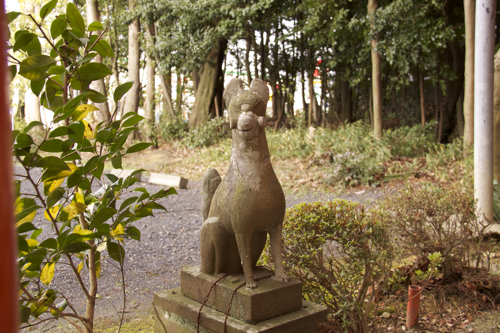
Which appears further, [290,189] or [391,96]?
[391,96]

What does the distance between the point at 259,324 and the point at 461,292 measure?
7.09 feet

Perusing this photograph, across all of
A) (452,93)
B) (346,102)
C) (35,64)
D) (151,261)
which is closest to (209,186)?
(35,64)

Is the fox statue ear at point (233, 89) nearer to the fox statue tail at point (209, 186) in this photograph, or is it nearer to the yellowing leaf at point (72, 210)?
the fox statue tail at point (209, 186)

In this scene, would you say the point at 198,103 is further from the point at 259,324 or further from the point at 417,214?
the point at 259,324

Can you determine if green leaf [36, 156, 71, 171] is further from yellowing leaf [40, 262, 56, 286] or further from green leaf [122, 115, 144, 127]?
yellowing leaf [40, 262, 56, 286]

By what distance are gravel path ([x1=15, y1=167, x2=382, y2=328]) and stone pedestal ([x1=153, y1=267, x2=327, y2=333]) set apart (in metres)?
0.50

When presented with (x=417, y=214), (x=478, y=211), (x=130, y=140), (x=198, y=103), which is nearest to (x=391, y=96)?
(x=198, y=103)

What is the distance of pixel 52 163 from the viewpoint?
4.88ft

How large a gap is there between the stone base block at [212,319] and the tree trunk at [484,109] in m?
2.73

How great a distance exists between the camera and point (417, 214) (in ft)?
11.6

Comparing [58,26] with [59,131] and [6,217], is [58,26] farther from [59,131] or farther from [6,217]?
[6,217]

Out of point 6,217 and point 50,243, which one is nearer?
point 6,217

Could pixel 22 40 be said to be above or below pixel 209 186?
above

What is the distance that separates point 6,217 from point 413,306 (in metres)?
3.13
